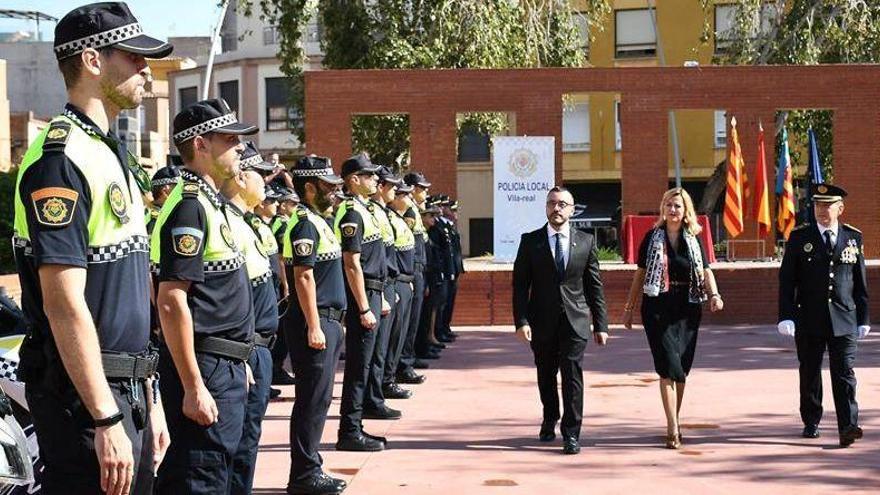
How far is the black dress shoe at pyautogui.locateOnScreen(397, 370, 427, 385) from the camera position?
1498 cm

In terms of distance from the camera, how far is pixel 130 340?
427 cm

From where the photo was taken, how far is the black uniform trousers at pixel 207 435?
5.55 meters

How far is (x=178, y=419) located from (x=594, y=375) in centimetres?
1026

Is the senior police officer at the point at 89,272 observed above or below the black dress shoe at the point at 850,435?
above

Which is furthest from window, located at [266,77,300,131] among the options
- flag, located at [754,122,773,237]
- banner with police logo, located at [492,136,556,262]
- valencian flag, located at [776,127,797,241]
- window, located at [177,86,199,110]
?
banner with police logo, located at [492,136,556,262]

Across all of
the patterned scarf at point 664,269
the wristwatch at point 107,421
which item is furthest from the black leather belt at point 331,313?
the wristwatch at point 107,421

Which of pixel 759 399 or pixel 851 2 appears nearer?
pixel 759 399

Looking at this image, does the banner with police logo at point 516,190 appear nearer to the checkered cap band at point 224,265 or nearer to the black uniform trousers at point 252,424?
the black uniform trousers at point 252,424

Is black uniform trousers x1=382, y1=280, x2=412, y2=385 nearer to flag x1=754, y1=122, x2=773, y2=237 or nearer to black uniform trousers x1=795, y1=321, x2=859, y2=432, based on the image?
black uniform trousers x1=795, y1=321, x2=859, y2=432

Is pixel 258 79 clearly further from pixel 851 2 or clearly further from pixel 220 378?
pixel 220 378

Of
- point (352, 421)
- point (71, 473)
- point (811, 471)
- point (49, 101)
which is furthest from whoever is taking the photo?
point (49, 101)

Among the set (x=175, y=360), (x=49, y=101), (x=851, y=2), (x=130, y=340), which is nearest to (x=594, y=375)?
(x=175, y=360)

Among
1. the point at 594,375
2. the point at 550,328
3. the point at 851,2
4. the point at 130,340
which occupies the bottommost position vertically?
the point at 594,375

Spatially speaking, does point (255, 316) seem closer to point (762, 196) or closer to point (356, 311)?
point (356, 311)
